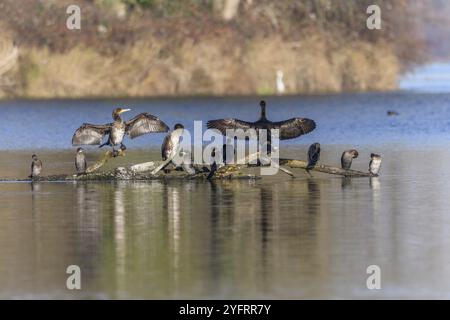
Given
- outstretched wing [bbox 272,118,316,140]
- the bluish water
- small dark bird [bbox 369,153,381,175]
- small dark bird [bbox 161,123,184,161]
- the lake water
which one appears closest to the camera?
the lake water

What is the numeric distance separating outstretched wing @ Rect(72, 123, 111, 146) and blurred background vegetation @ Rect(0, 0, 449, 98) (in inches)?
1470

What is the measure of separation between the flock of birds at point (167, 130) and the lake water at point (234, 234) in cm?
50

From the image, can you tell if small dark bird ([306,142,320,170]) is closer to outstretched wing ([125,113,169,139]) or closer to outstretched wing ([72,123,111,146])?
outstretched wing ([125,113,169,139])

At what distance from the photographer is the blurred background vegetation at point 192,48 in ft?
213

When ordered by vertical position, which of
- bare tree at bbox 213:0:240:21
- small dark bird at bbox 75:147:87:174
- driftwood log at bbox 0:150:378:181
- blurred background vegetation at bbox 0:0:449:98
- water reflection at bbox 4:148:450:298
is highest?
bare tree at bbox 213:0:240:21

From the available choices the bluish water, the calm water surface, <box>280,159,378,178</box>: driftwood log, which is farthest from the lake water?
the bluish water

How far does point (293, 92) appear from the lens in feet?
221

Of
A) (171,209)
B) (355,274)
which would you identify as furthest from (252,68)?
(355,274)

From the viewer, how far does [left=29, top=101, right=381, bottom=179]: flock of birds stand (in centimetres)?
2481

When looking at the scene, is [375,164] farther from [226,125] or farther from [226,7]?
[226,7]

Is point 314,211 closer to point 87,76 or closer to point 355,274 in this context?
point 355,274

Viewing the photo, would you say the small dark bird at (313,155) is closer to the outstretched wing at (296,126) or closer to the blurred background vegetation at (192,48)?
the outstretched wing at (296,126)

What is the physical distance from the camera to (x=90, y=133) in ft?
85.0

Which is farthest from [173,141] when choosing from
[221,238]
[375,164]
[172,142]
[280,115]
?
[280,115]
